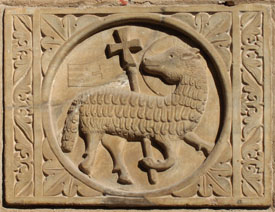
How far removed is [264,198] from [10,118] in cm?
189

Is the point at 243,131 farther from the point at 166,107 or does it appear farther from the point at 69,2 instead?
the point at 69,2

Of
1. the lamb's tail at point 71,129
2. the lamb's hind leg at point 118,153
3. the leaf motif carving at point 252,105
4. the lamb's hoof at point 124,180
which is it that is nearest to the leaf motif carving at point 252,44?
the leaf motif carving at point 252,105

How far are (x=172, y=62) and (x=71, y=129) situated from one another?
86 cm

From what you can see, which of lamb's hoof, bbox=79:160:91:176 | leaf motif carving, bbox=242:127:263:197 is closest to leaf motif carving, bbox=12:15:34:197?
lamb's hoof, bbox=79:160:91:176

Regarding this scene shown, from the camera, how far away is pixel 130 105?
457 centimetres

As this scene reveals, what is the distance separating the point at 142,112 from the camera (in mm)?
4562

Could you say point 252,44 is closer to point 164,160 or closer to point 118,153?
point 164,160

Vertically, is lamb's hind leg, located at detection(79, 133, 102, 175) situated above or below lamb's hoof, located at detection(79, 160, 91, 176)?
above

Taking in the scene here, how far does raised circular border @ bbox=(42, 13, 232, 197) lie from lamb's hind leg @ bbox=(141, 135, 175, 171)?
152 mm

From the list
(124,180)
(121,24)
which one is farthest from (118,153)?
(121,24)

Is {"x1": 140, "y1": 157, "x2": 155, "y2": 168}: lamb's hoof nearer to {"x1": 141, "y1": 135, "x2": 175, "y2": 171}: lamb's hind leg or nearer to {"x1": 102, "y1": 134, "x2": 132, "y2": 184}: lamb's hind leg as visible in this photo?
{"x1": 141, "y1": 135, "x2": 175, "y2": 171}: lamb's hind leg

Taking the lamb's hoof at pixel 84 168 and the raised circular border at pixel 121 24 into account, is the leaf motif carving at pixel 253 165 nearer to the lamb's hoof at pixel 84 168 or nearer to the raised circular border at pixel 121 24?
the raised circular border at pixel 121 24

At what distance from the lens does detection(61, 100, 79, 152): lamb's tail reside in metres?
4.57

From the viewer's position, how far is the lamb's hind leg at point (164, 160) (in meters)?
4.52
